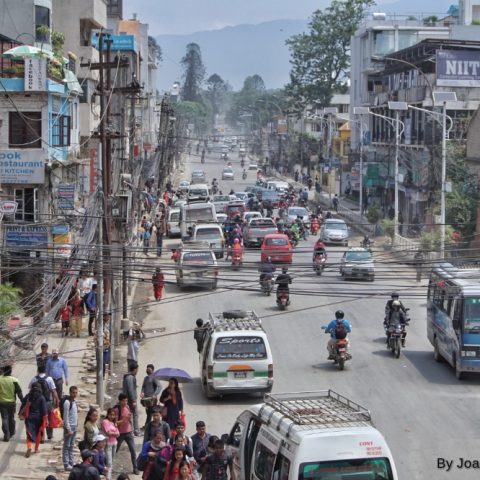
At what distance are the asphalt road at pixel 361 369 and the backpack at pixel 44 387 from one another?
10.7 ft

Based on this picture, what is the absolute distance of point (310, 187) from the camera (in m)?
109

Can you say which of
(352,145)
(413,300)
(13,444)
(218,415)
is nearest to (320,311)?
(413,300)

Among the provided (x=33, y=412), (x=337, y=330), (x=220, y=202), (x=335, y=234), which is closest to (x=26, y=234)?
(x=337, y=330)

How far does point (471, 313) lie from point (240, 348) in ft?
17.9

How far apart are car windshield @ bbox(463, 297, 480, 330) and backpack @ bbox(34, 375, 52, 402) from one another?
10119 mm

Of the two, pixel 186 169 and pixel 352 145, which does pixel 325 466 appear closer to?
pixel 352 145

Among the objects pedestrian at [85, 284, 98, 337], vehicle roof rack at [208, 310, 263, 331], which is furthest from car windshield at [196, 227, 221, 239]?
vehicle roof rack at [208, 310, 263, 331]

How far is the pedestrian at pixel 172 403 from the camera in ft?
67.3

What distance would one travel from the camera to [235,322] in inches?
1018

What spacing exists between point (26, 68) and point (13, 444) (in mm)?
19077

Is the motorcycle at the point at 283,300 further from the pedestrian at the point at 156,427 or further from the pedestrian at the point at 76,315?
the pedestrian at the point at 156,427

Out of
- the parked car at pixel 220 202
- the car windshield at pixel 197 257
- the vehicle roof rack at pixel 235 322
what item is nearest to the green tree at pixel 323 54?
the parked car at pixel 220 202

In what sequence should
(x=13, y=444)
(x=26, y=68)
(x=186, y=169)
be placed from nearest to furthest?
1. (x=13, y=444)
2. (x=26, y=68)
3. (x=186, y=169)

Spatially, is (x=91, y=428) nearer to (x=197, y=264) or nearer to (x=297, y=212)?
(x=197, y=264)
